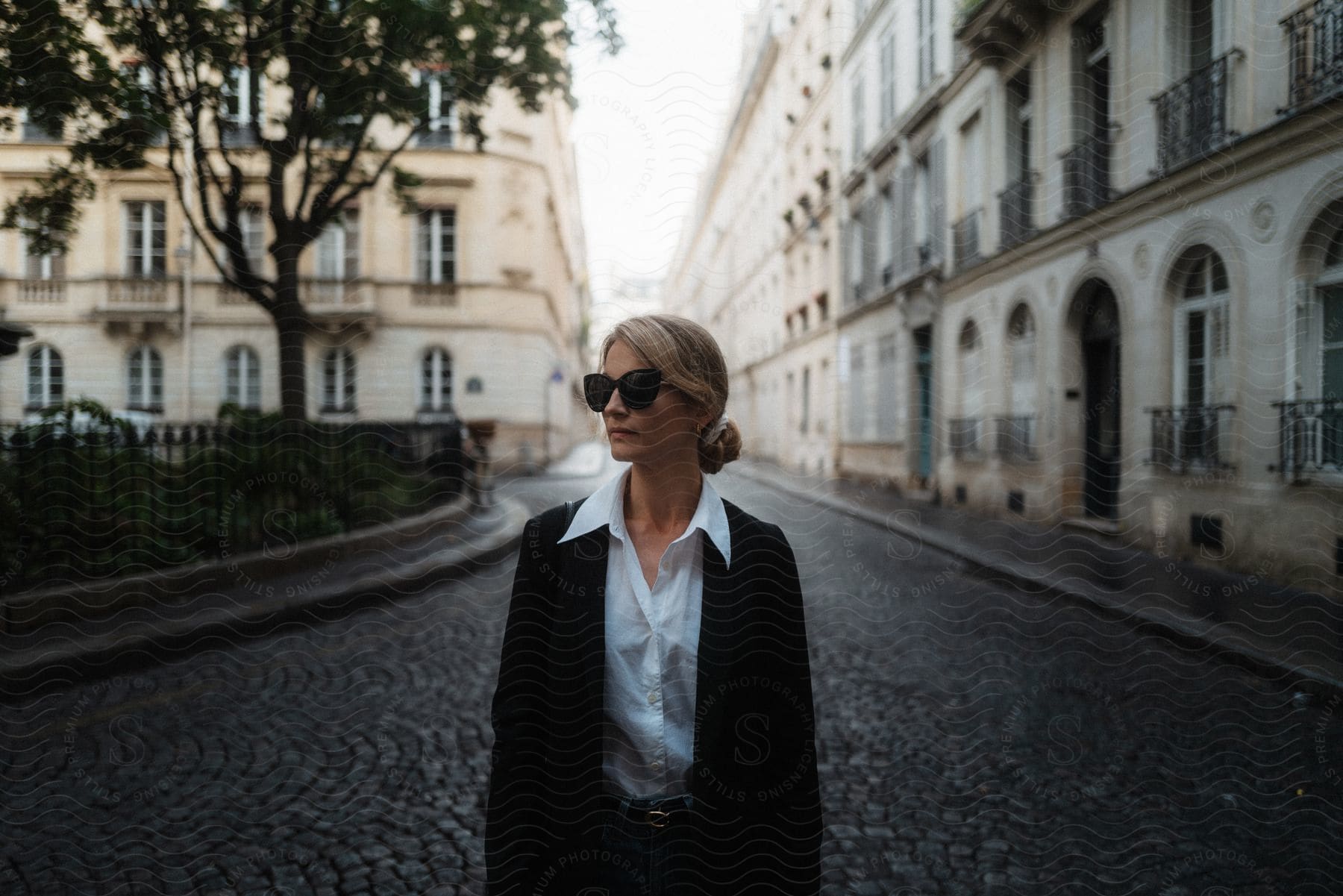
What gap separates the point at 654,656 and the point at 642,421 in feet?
1.19

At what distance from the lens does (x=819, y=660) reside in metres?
4.82

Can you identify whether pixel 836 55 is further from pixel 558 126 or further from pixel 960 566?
pixel 960 566

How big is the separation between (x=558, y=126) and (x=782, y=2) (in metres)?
1.54

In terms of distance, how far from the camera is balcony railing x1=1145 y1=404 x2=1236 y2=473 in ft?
14.0

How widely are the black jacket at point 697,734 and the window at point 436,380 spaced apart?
1400mm

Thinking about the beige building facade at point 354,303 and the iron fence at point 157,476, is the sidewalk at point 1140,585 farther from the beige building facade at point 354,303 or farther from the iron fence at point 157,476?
the iron fence at point 157,476

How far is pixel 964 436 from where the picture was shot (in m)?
5.68

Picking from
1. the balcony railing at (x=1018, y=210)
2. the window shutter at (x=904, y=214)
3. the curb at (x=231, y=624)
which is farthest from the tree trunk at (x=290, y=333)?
the balcony railing at (x=1018, y=210)

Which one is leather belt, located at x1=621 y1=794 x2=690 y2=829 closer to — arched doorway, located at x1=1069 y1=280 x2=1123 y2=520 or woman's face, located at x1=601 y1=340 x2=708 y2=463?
woman's face, located at x1=601 y1=340 x2=708 y2=463

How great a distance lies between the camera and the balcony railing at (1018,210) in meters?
5.57

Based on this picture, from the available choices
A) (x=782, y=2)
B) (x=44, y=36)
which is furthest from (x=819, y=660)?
(x=44, y=36)

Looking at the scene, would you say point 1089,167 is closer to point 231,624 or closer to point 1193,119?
point 1193,119

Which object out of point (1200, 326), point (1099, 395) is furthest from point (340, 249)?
point (1099, 395)

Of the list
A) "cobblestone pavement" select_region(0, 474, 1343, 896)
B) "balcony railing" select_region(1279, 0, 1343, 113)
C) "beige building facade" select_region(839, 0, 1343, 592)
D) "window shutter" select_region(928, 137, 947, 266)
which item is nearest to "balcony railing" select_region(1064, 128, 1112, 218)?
"beige building facade" select_region(839, 0, 1343, 592)
